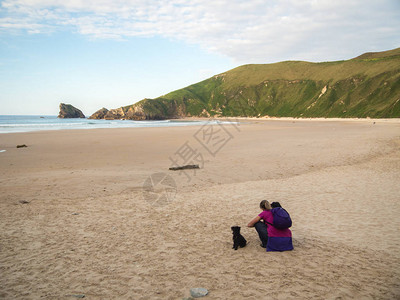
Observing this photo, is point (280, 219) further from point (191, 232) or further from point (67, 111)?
point (67, 111)

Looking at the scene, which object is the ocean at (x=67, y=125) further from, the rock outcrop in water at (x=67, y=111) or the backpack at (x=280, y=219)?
the rock outcrop in water at (x=67, y=111)

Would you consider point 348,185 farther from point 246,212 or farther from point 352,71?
point 352,71

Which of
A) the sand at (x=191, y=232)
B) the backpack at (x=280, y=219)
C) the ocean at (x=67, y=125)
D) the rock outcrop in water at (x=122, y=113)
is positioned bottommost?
→ the sand at (x=191, y=232)

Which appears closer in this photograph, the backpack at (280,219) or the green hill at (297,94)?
the backpack at (280,219)

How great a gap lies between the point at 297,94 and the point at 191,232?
155440 mm

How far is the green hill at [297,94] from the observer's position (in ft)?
340

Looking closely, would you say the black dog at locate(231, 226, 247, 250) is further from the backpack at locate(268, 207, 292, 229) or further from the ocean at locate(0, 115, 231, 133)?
the ocean at locate(0, 115, 231, 133)

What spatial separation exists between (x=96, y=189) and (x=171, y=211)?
4.56m

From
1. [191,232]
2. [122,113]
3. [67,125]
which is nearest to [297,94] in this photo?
[122,113]

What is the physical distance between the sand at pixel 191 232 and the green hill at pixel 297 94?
89600 millimetres

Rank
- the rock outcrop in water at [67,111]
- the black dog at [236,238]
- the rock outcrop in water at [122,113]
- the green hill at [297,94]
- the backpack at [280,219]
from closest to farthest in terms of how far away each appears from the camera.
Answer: the backpack at [280,219] → the black dog at [236,238] → the green hill at [297,94] → the rock outcrop in water at [122,113] → the rock outcrop in water at [67,111]

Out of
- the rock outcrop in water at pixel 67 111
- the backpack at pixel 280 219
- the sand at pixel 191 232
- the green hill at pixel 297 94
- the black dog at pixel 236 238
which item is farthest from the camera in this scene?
the rock outcrop in water at pixel 67 111

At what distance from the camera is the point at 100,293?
4.74m

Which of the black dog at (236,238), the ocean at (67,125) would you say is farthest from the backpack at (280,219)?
the ocean at (67,125)
